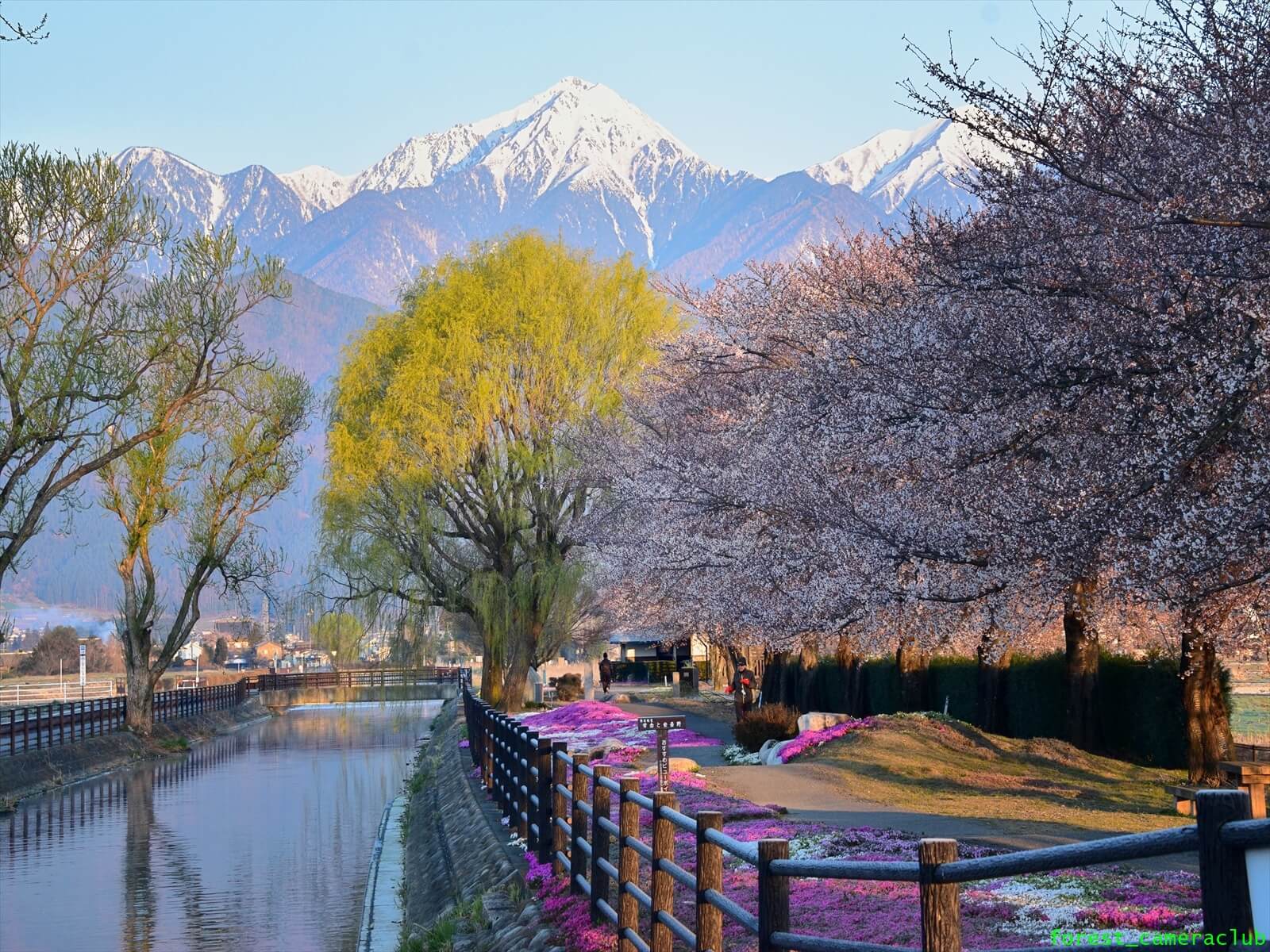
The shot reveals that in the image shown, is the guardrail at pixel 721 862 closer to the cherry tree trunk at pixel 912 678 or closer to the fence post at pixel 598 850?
the fence post at pixel 598 850

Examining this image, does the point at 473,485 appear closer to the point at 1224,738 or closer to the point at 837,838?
the point at 1224,738

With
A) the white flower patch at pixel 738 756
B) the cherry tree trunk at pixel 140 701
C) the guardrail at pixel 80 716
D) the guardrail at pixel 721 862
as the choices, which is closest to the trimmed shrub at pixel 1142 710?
the white flower patch at pixel 738 756

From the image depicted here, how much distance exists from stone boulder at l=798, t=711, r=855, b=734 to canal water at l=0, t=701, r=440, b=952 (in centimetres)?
750

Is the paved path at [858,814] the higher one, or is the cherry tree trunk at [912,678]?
the cherry tree trunk at [912,678]

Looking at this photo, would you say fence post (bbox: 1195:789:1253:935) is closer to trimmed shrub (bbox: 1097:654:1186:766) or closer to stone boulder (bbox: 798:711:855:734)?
trimmed shrub (bbox: 1097:654:1186:766)

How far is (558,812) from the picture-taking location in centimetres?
1371

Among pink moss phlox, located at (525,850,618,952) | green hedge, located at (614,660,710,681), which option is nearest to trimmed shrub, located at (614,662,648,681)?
green hedge, located at (614,660,710,681)

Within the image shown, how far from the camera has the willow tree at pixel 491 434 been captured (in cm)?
3897

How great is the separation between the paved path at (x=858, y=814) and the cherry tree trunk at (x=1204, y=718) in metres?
4.45

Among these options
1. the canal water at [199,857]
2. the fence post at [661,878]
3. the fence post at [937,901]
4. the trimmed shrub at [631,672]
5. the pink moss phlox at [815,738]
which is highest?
the fence post at [937,901]

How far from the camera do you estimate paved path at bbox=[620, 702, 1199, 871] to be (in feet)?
44.9

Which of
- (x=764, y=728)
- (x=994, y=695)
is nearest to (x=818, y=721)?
(x=764, y=728)

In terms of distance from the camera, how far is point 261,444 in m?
50.3

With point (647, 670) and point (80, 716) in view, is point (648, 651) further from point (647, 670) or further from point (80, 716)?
point (80, 716)
